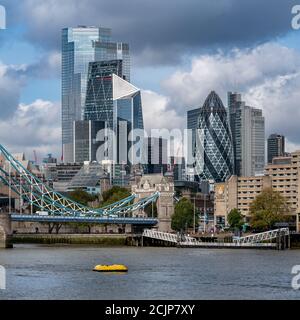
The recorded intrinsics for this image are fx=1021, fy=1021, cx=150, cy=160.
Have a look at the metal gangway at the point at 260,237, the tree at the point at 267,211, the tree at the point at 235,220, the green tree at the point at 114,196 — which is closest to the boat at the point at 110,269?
the metal gangway at the point at 260,237

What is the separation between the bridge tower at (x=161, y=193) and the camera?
145925mm

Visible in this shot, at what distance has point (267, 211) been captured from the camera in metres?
132

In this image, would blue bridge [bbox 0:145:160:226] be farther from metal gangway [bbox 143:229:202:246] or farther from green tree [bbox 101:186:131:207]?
metal gangway [bbox 143:229:202:246]

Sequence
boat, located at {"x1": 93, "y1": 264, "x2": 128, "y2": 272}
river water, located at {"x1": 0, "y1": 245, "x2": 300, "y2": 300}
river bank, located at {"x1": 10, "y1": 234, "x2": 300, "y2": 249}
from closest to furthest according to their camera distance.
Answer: river water, located at {"x1": 0, "y1": 245, "x2": 300, "y2": 300} < boat, located at {"x1": 93, "y1": 264, "x2": 128, "y2": 272} < river bank, located at {"x1": 10, "y1": 234, "x2": 300, "y2": 249}

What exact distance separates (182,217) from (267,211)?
15.5 m

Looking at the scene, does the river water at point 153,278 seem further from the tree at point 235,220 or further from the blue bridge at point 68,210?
the tree at point 235,220

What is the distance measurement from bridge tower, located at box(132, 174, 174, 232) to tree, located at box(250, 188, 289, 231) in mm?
14557

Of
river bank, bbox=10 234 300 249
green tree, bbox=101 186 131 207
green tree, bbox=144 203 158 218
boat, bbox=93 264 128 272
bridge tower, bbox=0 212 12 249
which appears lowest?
river bank, bbox=10 234 300 249

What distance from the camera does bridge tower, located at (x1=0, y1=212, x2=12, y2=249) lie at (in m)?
114

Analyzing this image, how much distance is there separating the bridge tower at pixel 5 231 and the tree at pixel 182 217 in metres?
32.1

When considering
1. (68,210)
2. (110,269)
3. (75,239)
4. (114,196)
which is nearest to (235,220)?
(75,239)

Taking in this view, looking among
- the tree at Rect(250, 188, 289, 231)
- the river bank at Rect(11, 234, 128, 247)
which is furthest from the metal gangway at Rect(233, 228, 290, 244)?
the river bank at Rect(11, 234, 128, 247)

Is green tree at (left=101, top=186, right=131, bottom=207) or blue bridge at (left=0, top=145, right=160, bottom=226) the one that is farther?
green tree at (left=101, top=186, right=131, bottom=207)
